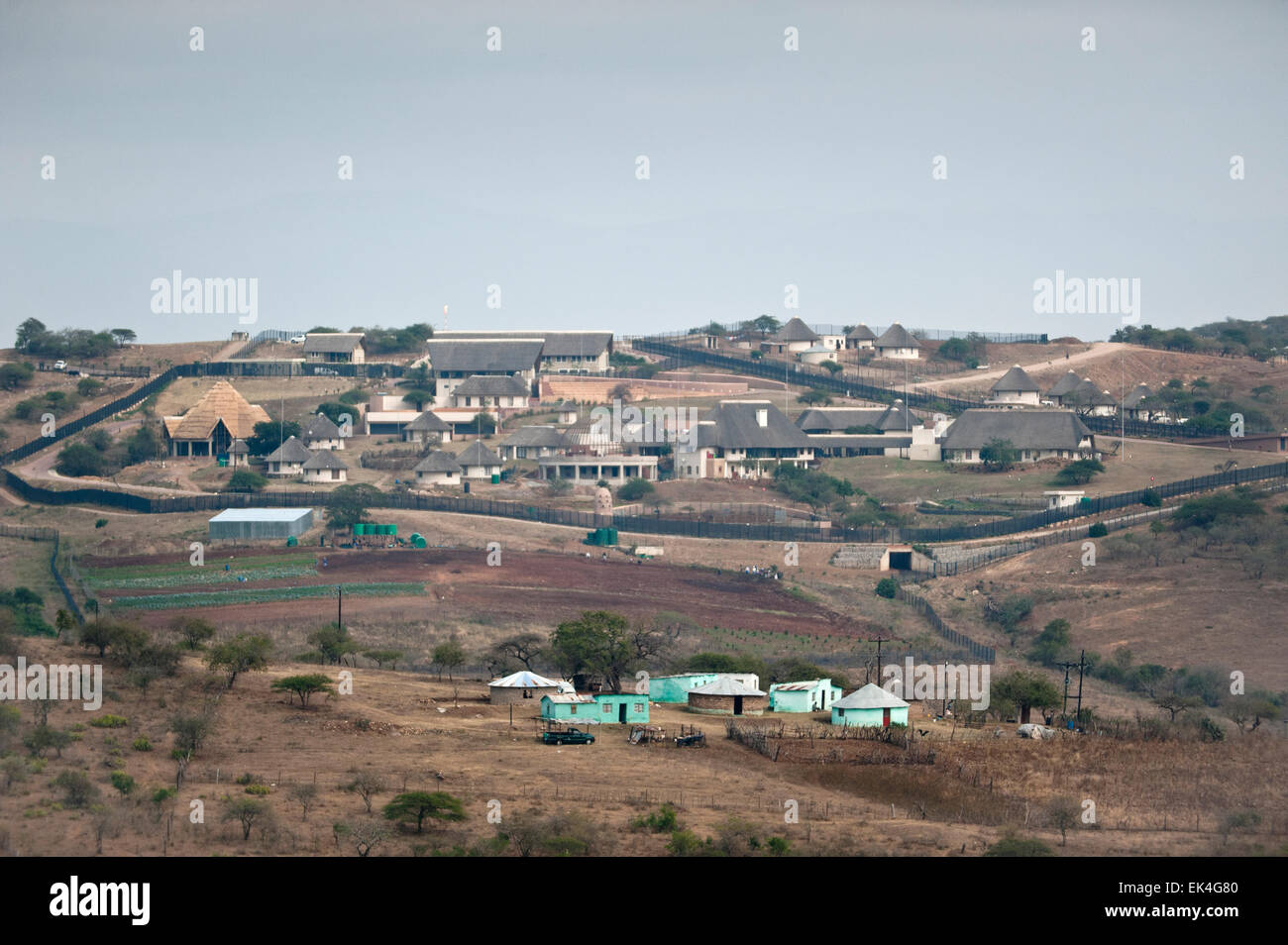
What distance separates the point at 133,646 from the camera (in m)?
47.5

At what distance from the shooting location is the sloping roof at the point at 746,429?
103 m

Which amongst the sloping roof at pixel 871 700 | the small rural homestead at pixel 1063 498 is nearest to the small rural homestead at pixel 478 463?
the small rural homestead at pixel 1063 498

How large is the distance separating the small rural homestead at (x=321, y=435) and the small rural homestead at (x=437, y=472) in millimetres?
10105

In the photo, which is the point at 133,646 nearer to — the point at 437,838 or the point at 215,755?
the point at 215,755

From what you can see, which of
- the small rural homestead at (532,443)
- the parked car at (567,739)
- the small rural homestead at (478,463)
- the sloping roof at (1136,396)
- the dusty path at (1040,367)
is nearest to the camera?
the parked car at (567,739)

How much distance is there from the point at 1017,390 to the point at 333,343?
192ft

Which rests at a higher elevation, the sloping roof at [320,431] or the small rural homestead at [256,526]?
the sloping roof at [320,431]

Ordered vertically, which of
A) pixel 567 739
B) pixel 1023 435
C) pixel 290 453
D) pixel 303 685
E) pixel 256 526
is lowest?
pixel 567 739

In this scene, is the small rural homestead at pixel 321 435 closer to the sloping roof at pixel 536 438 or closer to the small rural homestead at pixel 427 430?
the small rural homestead at pixel 427 430

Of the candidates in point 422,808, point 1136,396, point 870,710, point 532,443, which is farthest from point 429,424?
point 422,808

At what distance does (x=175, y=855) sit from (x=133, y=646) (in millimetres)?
18184

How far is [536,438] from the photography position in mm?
101438

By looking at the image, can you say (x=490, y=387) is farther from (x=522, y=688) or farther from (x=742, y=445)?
(x=522, y=688)

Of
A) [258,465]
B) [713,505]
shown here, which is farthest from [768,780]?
[258,465]
